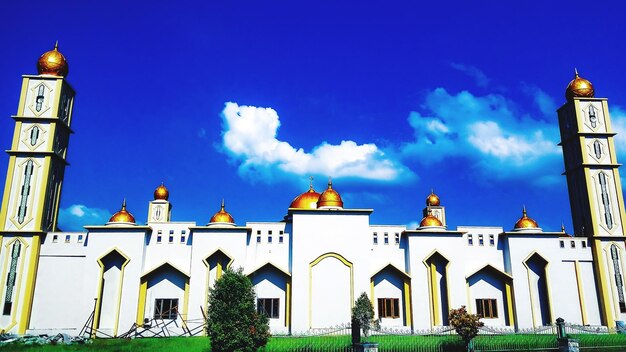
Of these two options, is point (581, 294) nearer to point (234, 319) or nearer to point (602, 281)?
point (602, 281)

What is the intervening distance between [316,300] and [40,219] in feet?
55.0

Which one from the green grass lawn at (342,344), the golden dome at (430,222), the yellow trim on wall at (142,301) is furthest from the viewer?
the golden dome at (430,222)

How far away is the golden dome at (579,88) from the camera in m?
34.3

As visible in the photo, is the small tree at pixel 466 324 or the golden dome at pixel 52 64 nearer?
the small tree at pixel 466 324

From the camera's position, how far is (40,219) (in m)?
28.8

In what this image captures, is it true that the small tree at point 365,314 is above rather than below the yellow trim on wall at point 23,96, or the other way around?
below

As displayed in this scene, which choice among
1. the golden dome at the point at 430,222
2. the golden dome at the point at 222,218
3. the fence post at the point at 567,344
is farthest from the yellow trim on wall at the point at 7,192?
the fence post at the point at 567,344

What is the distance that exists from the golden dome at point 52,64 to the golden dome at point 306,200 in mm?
17559

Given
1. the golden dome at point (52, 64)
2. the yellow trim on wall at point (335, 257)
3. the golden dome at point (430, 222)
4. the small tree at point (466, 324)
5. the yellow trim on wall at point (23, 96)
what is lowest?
the small tree at point (466, 324)

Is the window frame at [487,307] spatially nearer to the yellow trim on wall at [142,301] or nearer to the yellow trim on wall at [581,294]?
the yellow trim on wall at [581,294]

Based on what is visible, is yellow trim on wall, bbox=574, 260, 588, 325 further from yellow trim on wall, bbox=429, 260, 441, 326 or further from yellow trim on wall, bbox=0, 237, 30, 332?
yellow trim on wall, bbox=0, 237, 30, 332

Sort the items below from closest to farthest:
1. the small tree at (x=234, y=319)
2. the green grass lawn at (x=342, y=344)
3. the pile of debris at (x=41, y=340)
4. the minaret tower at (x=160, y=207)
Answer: the small tree at (x=234, y=319), the green grass lawn at (x=342, y=344), the pile of debris at (x=41, y=340), the minaret tower at (x=160, y=207)

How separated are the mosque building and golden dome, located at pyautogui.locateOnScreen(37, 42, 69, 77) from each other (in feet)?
0.30

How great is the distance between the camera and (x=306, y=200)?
3397cm
